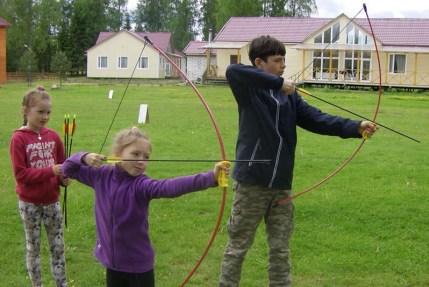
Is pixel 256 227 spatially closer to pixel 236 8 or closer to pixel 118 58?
pixel 118 58

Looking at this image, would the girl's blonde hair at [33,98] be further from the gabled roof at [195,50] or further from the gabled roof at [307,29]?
the gabled roof at [195,50]

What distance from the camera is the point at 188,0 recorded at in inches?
2933

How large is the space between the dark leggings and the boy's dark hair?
144cm

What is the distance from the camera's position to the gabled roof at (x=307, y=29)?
37375 millimetres

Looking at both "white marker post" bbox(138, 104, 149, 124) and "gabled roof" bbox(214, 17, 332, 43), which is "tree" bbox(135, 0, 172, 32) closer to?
"gabled roof" bbox(214, 17, 332, 43)

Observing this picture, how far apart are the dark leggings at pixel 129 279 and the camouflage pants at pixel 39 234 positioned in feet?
2.90

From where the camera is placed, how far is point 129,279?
119 inches

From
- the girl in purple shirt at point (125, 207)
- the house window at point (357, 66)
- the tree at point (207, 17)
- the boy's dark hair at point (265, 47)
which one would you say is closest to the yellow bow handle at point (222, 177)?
the girl in purple shirt at point (125, 207)

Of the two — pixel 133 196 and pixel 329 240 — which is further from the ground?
pixel 133 196

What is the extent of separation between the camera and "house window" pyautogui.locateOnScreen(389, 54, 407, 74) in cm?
3659

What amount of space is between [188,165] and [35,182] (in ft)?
18.5

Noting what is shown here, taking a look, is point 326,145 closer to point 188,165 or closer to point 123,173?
point 188,165

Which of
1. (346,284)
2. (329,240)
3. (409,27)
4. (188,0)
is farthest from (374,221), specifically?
(188,0)

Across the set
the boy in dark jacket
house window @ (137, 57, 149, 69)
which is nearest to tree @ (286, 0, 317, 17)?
house window @ (137, 57, 149, 69)
